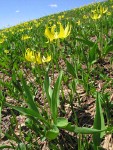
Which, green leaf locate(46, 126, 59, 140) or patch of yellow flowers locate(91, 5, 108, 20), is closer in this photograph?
green leaf locate(46, 126, 59, 140)

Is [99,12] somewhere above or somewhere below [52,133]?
above

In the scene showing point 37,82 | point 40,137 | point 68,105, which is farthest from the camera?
point 37,82

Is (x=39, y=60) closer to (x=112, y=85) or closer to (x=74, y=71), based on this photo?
(x=74, y=71)

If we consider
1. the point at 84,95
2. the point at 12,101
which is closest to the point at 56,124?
the point at 84,95

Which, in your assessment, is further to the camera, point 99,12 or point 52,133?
point 99,12

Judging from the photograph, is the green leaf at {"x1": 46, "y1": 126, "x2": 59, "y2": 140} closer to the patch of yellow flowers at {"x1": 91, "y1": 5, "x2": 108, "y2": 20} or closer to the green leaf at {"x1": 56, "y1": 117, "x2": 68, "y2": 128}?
the green leaf at {"x1": 56, "y1": 117, "x2": 68, "y2": 128}

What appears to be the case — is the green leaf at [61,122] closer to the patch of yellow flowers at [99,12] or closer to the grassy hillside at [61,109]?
the grassy hillside at [61,109]

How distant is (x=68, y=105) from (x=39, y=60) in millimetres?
552

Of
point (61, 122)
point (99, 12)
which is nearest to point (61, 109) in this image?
point (61, 122)

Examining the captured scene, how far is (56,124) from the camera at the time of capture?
6.17 feet

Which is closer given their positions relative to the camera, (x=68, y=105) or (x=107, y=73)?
(x=68, y=105)

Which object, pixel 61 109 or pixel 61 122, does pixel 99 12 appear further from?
pixel 61 122

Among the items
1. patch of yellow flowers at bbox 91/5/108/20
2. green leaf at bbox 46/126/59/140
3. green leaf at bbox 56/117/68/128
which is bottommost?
green leaf at bbox 46/126/59/140

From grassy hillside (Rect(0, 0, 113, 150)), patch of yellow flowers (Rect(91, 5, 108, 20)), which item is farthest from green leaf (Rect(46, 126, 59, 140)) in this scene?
patch of yellow flowers (Rect(91, 5, 108, 20))
